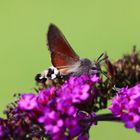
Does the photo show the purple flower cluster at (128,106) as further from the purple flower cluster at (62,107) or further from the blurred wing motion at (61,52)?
the blurred wing motion at (61,52)

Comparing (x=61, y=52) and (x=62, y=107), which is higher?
(x=61, y=52)

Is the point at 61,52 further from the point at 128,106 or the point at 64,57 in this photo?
the point at 128,106

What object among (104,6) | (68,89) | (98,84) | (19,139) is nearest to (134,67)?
(98,84)

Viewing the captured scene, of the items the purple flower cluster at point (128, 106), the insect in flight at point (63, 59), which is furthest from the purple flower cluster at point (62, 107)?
the insect in flight at point (63, 59)

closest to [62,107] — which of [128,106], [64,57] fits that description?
[128,106]

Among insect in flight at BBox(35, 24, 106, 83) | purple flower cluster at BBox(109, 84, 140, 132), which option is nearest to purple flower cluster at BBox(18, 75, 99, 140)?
purple flower cluster at BBox(109, 84, 140, 132)

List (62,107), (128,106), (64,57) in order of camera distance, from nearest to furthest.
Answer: (62,107) < (128,106) < (64,57)
